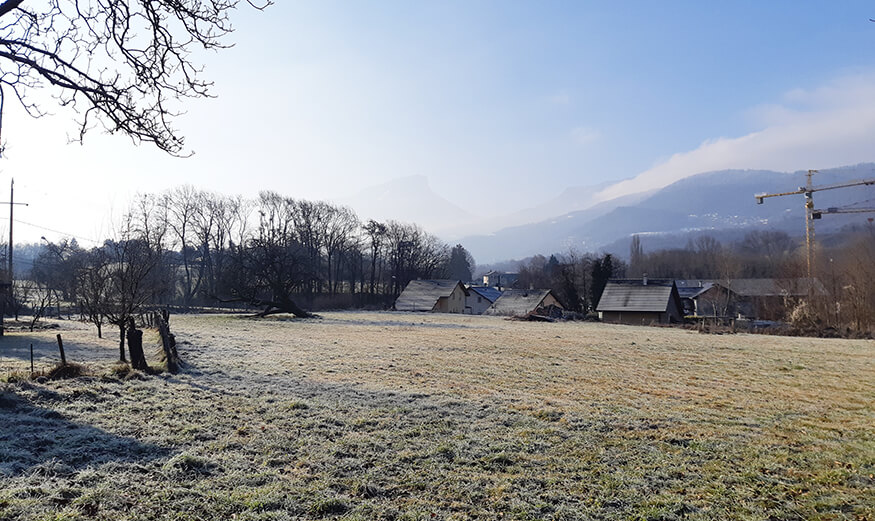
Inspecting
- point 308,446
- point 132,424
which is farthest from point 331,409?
point 132,424

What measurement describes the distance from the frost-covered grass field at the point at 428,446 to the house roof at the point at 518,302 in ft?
152

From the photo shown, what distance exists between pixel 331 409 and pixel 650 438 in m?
4.76

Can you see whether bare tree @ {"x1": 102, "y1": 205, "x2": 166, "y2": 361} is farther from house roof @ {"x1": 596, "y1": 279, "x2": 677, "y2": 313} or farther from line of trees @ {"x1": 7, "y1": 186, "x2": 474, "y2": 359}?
house roof @ {"x1": 596, "y1": 279, "x2": 677, "y2": 313}

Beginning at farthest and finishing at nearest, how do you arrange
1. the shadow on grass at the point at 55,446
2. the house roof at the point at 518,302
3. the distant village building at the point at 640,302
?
the house roof at the point at 518,302 < the distant village building at the point at 640,302 < the shadow on grass at the point at 55,446

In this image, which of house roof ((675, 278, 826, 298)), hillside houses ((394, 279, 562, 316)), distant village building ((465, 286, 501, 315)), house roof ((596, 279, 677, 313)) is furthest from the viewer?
distant village building ((465, 286, 501, 315))

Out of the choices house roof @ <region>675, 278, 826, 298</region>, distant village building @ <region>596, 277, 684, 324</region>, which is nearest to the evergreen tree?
house roof @ <region>675, 278, 826, 298</region>

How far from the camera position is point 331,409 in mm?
8719

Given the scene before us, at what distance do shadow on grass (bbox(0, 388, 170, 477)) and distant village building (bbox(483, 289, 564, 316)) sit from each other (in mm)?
52357

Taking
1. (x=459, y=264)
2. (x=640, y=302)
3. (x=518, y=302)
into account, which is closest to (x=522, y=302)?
(x=518, y=302)

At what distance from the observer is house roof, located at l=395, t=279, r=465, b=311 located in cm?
6244

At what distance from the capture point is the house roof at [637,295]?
51781 millimetres

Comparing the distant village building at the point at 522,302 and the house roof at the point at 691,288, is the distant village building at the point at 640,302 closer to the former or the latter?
the distant village building at the point at 522,302

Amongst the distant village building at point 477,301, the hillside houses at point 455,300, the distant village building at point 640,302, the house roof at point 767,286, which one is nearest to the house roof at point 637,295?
the distant village building at point 640,302

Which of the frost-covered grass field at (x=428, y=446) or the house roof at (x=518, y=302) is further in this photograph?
the house roof at (x=518, y=302)
